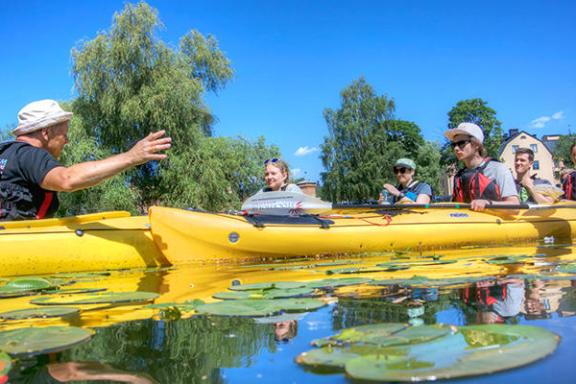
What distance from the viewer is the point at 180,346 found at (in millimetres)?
1658

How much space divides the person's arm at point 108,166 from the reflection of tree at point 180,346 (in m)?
1.78

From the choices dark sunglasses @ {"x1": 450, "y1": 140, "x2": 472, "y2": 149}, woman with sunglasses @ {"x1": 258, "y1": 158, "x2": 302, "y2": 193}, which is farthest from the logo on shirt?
dark sunglasses @ {"x1": 450, "y1": 140, "x2": 472, "y2": 149}

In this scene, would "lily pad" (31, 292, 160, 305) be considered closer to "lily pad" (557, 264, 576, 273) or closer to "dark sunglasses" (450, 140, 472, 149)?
"lily pad" (557, 264, 576, 273)

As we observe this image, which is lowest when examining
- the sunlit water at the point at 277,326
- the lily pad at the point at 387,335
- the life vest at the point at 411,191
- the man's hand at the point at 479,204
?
the sunlit water at the point at 277,326

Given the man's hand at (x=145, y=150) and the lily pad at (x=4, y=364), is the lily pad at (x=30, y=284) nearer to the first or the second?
the man's hand at (x=145, y=150)

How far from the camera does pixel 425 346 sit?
1.38 metres

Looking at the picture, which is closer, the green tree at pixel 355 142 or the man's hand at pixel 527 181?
the man's hand at pixel 527 181

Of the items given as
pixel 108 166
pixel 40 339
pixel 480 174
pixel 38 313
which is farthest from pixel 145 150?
pixel 480 174

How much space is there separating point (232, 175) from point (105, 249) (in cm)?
1904

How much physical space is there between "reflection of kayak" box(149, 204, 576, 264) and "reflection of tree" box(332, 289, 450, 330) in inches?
99.6

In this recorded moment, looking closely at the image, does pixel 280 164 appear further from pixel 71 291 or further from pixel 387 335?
pixel 387 335

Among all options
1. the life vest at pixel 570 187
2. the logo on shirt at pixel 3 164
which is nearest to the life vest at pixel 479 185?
the life vest at pixel 570 187

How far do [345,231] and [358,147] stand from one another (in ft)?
110

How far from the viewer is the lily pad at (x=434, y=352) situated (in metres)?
1.19
